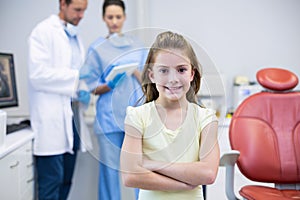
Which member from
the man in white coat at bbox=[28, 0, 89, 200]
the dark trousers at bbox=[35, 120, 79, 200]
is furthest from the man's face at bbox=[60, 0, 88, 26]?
the dark trousers at bbox=[35, 120, 79, 200]

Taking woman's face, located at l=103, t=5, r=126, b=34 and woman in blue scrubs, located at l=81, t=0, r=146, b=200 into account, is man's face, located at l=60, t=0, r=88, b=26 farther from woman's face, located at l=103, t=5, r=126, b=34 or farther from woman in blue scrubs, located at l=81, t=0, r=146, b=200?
woman in blue scrubs, located at l=81, t=0, r=146, b=200

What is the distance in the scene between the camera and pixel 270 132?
1.86 meters

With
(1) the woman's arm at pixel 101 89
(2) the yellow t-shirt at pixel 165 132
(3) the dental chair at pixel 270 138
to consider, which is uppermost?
(1) the woman's arm at pixel 101 89

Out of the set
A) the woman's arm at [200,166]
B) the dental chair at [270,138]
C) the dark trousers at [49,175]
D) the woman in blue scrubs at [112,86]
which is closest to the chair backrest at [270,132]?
the dental chair at [270,138]

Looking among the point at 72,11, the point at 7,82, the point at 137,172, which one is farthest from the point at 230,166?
the point at 7,82

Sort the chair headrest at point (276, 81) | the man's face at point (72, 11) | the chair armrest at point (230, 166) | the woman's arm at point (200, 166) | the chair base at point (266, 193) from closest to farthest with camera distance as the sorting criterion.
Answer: the woman's arm at point (200, 166)
the chair base at point (266, 193)
the chair armrest at point (230, 166)
the chair headrest at point (276, 81)
the man's face at point (72, 11)

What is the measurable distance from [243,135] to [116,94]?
39.9 inches

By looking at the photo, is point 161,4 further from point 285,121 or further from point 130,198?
point 130,198

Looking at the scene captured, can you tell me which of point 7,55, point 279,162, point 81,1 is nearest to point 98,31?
point 81,1

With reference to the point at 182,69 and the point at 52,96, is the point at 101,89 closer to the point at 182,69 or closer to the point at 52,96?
the point at 182,69

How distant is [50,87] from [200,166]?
1401 mm

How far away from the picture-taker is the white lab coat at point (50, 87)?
2.18m

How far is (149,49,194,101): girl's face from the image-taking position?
3.00ft

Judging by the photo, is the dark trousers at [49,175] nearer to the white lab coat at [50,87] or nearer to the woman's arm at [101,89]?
the white lab coat at [50,87]
